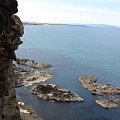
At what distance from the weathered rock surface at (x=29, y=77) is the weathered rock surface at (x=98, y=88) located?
1441 cm

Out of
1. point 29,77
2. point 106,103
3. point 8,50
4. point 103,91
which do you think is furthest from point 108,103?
point 8,50

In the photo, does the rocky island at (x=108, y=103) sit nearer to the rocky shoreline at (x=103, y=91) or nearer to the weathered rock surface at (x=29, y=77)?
the rocky shoreline at (x=103, y=91)

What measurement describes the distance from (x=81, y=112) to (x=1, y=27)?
45.0 m

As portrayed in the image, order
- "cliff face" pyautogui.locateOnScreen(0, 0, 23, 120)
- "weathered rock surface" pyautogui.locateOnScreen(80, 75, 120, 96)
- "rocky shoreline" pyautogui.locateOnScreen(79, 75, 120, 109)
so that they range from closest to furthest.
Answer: "cliff face" pyautogui.locateOnScreen(0, 0, 23, 120)
"rocky shoreline" pyautogui.locateOnScreen(79, 75, 120, 109)
"weathered rock surface" pyautogui.locateOnScreen(80, 75, 120, 96)

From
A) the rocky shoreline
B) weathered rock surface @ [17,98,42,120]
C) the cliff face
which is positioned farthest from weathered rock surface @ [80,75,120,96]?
the cliff face

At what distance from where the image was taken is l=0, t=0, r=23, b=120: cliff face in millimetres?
45000

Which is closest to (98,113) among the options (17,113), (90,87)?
(90,87)

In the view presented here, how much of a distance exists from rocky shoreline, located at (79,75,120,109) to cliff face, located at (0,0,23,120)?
4137cm

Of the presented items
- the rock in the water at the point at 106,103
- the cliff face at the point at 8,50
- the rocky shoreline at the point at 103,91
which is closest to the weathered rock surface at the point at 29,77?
the rocky shoreline at the point at 103,91

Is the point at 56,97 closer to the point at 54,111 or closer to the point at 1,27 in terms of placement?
the point at 54,111

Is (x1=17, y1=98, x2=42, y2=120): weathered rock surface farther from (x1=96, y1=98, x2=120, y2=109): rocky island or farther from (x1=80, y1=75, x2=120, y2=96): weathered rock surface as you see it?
(x1=80, y1=75, x2=120, y2=96): weathered rock surface

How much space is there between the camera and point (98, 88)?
10719 cm

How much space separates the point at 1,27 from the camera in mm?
45031

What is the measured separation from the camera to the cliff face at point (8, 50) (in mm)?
45000
